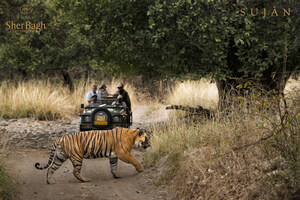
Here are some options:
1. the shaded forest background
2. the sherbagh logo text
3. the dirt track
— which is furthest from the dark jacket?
the sherbagh logo text

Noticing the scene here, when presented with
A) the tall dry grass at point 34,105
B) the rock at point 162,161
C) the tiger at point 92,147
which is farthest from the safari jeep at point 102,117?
the tall dry grass at point 34,105

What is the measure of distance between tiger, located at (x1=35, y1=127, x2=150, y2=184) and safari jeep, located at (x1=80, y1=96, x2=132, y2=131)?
2063 mm

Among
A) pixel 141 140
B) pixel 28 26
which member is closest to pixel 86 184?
pixel 141 140

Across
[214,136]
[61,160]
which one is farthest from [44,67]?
[214,136]

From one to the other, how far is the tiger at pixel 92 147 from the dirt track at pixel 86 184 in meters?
0.22

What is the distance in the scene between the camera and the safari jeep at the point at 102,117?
32.2ft

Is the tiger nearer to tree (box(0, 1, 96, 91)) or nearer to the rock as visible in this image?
the rock

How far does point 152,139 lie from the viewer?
8859 millimetres

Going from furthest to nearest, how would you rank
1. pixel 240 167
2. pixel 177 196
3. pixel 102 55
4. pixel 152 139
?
pixel 102 55 → pixel 152 139 → pixel 177 196 → pixel 240 167

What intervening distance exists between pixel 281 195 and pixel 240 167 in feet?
3.13

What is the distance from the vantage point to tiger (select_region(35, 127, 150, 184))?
7379mm

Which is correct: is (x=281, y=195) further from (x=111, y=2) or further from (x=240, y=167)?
(x=111, y=2)

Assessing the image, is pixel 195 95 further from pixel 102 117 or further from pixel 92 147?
pixel 92 147

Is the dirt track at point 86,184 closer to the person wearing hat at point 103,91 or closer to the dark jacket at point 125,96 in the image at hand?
the dark jacket at point 125,96
